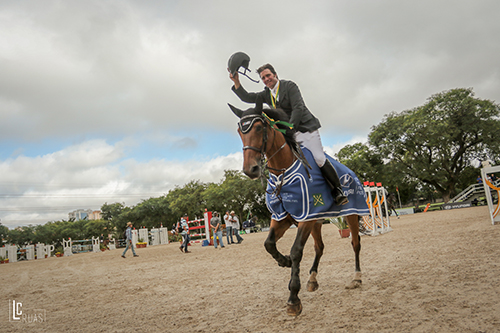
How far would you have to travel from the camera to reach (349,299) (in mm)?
4492

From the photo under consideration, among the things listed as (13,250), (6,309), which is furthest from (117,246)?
(6,309)

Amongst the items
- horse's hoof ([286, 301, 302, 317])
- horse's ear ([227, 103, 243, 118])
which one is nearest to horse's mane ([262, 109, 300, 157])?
horse's ear ([227, 103, 243, 118])

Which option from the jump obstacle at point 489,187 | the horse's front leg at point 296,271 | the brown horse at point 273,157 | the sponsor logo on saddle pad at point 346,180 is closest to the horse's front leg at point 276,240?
the brown horse at point 273,157

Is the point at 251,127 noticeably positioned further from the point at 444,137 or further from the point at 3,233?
the point at 3,233

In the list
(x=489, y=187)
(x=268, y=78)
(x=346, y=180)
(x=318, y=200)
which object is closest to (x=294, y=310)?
(x=318, y=200)

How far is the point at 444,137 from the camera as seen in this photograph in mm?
40375

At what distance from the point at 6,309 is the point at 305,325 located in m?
6.52

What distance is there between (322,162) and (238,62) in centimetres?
192

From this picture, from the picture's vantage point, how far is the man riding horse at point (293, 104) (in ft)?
15.3

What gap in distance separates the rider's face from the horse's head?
0.77 metres

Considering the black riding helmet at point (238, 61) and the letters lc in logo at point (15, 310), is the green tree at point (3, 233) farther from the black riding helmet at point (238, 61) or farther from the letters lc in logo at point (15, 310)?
the black riding helmet at point (238, 61)

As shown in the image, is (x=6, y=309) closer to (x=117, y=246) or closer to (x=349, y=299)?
(x=349, y=299)

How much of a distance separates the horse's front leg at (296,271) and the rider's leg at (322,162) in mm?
756

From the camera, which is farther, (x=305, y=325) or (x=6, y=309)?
(x=6, y=309)
